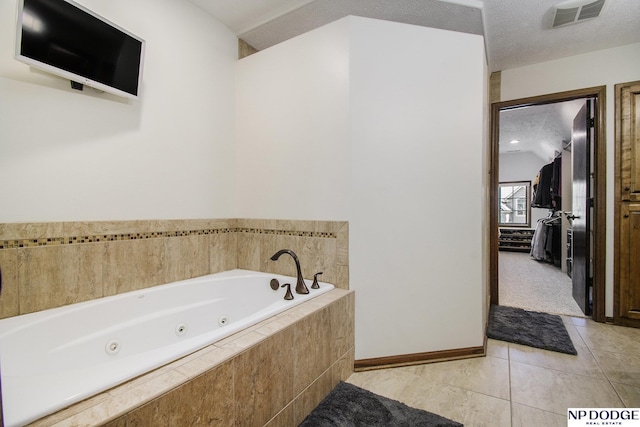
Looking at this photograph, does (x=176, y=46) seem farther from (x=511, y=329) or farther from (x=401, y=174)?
(x=511, y=329)

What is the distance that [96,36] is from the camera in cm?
158

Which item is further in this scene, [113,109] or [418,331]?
[418,331]

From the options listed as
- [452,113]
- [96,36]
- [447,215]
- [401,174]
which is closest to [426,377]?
[447,215]

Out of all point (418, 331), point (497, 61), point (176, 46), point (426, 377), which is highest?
point (497, 61)

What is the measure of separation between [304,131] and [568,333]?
8.73ft

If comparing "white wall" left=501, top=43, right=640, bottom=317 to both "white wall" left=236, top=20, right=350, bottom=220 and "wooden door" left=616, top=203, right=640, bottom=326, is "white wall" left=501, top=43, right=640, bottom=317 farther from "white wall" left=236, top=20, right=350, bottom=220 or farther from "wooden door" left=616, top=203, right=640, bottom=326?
"white wall" left=236, top=20, right=350, bottom=220

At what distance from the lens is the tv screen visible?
1.36 meters

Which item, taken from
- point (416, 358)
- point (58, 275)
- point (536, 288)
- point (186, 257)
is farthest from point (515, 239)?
point (58, 275)

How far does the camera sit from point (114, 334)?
5.16ft

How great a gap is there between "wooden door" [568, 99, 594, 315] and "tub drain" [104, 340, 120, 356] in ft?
12.3

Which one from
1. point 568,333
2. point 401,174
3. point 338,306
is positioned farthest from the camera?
point 568,333

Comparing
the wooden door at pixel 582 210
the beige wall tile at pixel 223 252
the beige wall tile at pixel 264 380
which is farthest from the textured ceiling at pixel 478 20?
the beige wall tile at pixel 264 380

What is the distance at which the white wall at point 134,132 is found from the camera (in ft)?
4.82

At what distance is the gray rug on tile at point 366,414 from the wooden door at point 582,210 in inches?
93.1
